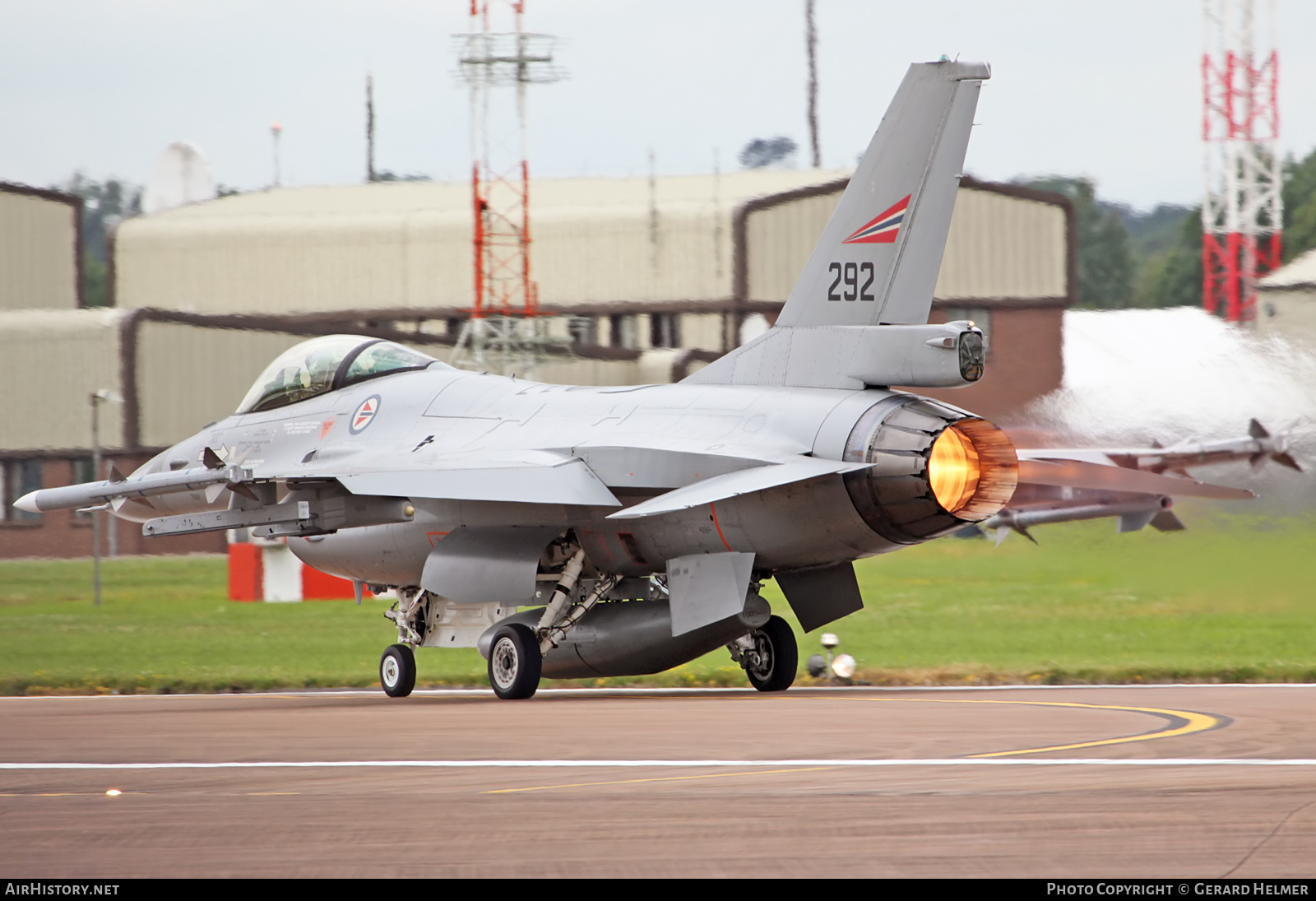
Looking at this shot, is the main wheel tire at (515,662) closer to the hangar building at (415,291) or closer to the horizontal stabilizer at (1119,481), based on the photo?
the horizontal stabilizer at (1119,481)

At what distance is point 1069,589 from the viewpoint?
92.7ft

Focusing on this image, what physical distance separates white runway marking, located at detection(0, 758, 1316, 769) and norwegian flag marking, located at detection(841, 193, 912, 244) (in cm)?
578

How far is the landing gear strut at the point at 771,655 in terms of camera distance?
52.9 ft

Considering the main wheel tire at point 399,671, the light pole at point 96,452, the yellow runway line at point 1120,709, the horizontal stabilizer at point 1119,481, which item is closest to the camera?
the yellow runway line at point 1120,709

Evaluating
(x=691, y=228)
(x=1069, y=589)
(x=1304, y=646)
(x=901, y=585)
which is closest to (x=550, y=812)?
(x=1304, y=646)

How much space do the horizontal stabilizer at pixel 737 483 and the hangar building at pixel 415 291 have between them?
2505cm

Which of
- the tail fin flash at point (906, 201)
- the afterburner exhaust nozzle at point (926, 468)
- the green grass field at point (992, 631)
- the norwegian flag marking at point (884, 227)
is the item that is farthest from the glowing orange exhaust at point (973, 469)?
the green grass field at point (992, 631)

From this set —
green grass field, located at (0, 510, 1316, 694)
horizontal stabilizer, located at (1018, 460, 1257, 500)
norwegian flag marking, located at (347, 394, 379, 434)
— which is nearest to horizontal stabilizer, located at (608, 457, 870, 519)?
norwegian flag marking, located at (347, 394, 379, 434)

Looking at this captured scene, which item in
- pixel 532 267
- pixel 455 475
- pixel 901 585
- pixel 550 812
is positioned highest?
pixel 532 267

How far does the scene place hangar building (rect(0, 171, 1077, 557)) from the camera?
43344 millimetres

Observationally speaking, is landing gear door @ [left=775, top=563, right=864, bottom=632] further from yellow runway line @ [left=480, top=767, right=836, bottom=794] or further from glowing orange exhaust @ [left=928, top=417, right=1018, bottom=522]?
yellow runway line @ [left=480, top=767, right=836, bottom=794]

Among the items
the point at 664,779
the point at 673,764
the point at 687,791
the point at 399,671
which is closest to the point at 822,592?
the point at 399,671
